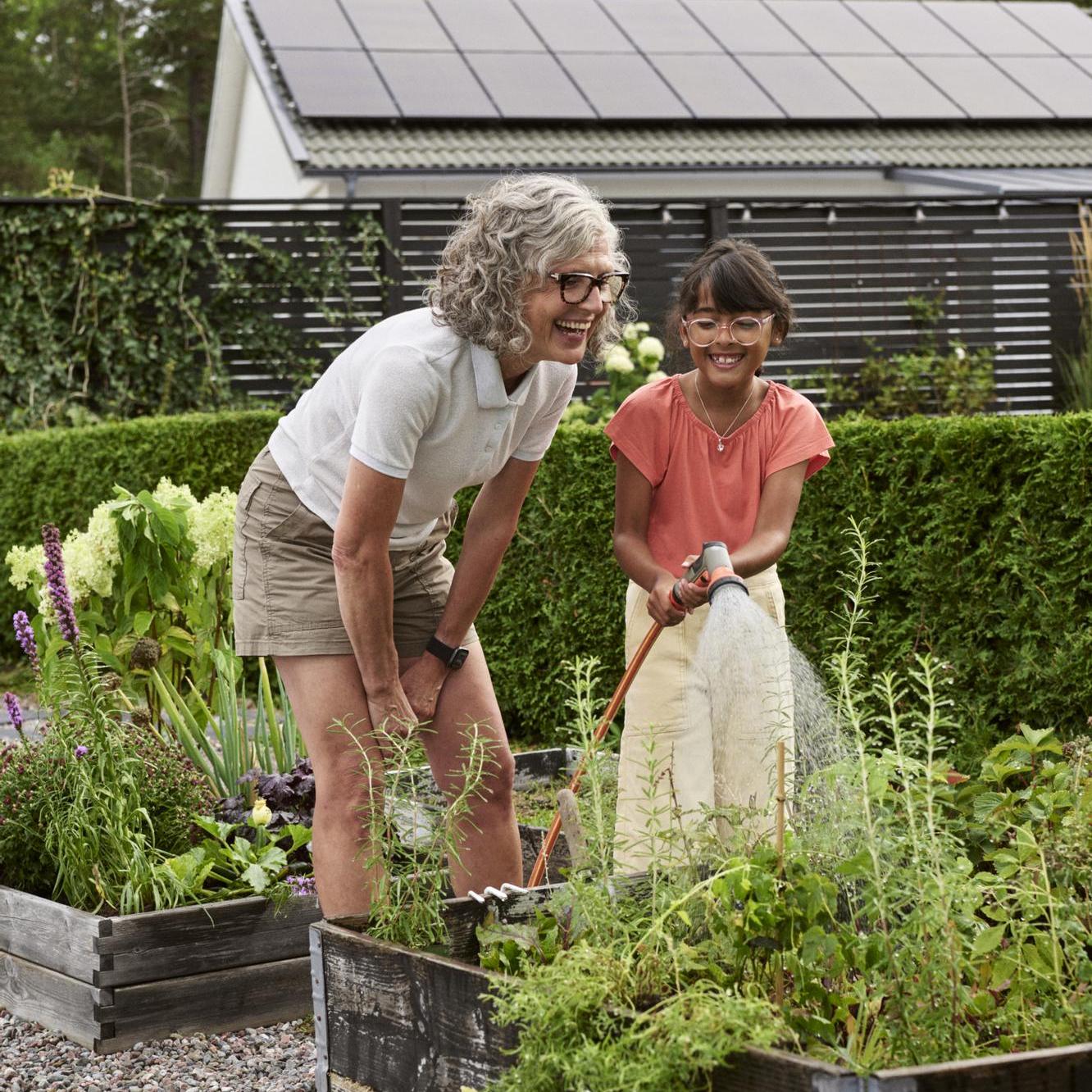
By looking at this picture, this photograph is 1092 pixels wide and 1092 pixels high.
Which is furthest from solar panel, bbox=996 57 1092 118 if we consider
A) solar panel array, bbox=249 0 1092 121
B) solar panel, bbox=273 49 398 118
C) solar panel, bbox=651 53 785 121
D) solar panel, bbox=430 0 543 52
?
solar panel, bbox=273 49 398 118

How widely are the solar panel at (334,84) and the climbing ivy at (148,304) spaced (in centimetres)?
260

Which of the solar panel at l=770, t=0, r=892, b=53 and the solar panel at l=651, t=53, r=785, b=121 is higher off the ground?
the solar panel at l=770, t=0, r=892, b=53

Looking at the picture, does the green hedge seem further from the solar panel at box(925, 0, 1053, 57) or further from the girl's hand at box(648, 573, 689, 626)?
the solar panel at box(925, 0, 1053, 57)

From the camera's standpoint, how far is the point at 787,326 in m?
3.04

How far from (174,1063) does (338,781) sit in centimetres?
73

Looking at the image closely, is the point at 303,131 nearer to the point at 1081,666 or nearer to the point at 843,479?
the point at 843,479

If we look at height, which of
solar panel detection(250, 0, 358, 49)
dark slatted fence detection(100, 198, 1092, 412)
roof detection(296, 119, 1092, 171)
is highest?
solar panel detection(250, 0, 358, 49)

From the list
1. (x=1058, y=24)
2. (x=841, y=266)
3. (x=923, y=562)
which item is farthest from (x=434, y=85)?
(x=923, y=562)

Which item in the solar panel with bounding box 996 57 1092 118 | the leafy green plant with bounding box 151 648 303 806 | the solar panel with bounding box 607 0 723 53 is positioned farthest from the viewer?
the solar panel with bounding box 996 57 1092 118

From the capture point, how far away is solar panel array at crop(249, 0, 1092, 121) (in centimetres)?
1232

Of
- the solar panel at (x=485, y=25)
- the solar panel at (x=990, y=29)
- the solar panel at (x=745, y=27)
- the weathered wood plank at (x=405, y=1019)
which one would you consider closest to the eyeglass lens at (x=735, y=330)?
the weathered wood plank at (x=405, y=1019)

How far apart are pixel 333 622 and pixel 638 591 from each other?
0.76 metres

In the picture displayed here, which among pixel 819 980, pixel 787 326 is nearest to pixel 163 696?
pixel 787 326

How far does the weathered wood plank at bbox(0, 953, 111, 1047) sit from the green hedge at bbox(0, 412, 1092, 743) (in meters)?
2.42
